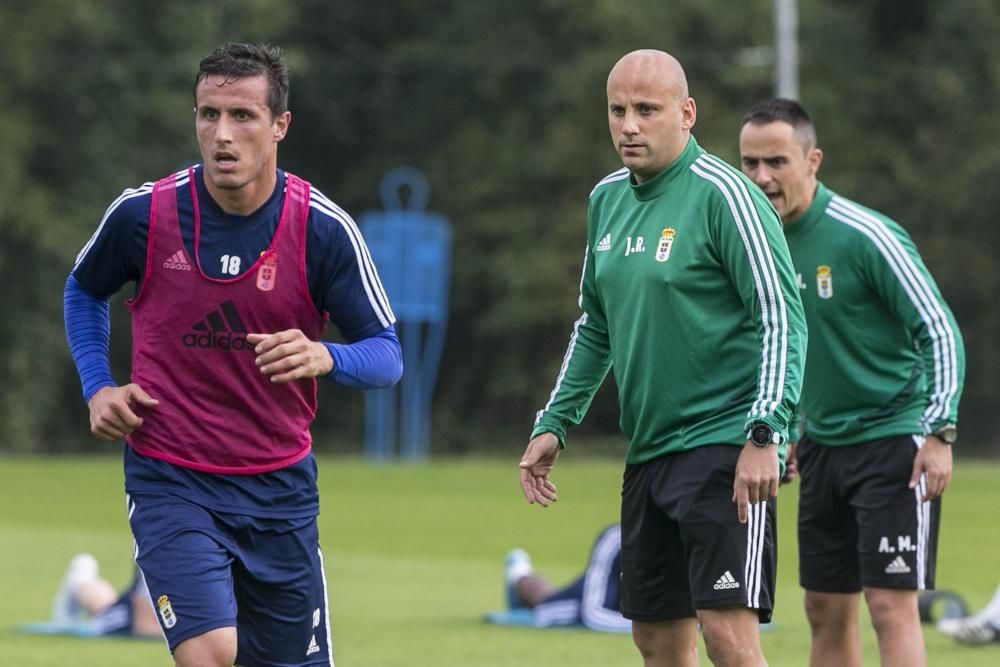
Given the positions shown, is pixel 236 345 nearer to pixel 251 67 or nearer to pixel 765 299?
pixel 251 67

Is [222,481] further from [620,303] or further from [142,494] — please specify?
[620,303]

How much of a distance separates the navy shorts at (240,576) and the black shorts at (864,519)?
8.90ft

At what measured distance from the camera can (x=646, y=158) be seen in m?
6.49

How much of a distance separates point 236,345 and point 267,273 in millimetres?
251

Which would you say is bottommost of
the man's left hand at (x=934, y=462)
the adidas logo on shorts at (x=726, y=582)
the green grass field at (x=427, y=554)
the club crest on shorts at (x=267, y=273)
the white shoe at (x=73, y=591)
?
the green grass field at (x=427, y=554)

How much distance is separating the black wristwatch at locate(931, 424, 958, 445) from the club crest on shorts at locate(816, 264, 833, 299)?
2.44 feet

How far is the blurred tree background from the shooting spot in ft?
127

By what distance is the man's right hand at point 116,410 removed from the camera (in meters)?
6.05

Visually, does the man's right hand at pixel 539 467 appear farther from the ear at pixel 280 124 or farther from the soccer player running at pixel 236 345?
the ear at pixel 280 124

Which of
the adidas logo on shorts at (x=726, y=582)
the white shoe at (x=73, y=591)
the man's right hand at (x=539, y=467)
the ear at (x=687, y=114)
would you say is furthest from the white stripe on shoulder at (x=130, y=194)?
the white shoe at (x=73, y=591)

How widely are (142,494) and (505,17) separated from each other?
126 ft

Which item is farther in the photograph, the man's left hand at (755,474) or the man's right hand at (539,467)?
the man's right hand at (539,467)

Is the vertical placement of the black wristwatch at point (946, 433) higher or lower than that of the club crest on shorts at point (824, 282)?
lower

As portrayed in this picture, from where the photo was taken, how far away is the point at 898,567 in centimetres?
794
